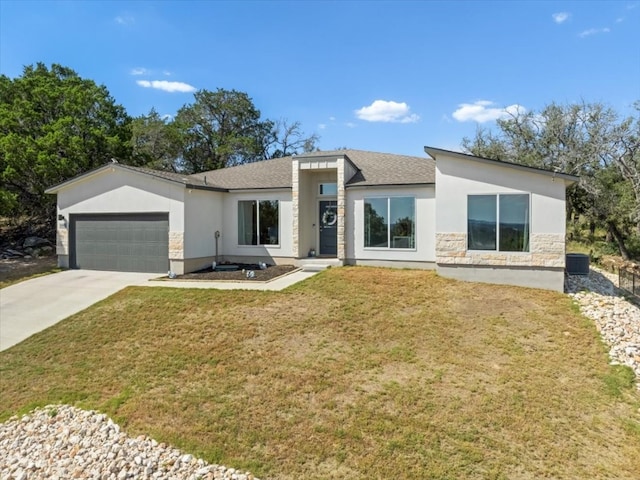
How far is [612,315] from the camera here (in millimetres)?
9758

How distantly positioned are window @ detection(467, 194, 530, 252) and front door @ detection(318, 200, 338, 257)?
5422 mm

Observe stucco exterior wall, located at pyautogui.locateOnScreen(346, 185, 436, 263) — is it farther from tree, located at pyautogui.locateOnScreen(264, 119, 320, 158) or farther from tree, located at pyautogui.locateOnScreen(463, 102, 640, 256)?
tree, located at pyautogui.locateOnScreen(264, 119, 320, 158)

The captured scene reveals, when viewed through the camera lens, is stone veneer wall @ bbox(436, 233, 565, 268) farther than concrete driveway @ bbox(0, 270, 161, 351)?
Yes

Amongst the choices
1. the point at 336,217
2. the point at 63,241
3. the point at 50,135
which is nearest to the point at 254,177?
the point at 336,217

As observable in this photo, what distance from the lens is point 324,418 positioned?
220 inches

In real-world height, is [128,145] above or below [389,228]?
above

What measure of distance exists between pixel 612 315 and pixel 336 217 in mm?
9395

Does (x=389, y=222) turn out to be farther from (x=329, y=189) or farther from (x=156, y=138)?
(x=156, y=138)

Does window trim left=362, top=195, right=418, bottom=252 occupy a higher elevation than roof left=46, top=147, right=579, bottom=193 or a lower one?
lower

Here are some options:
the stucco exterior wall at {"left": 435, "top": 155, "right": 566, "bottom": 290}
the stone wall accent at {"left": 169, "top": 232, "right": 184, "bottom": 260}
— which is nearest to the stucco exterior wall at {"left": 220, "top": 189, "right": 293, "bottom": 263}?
the stone wall accent at {"left": 169, "top": 232, "right": 184, "bottom": 260}

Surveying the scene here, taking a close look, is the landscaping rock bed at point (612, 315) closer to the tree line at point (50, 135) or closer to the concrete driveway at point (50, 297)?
the concrete driveway at point (50, 297)

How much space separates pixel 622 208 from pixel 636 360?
17.0m

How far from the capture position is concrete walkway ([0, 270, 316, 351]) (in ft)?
32.6

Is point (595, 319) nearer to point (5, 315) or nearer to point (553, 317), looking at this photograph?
point (553, 317)
